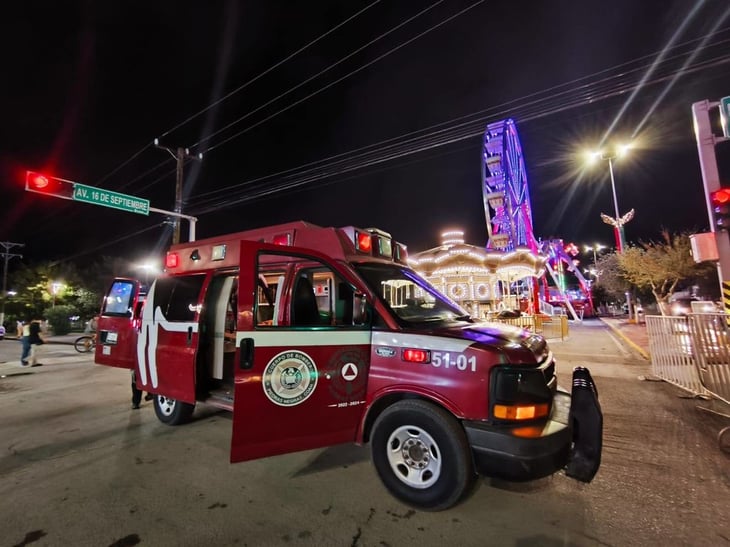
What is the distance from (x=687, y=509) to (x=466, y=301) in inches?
669

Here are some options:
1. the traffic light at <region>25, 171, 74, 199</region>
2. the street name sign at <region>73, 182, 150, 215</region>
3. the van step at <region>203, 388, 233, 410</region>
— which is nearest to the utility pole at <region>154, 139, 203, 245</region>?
the street name sign at <region>73, 182, 150, 215</region>

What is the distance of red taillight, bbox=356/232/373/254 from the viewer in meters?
3.84

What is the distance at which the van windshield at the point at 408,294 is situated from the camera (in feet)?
11.9

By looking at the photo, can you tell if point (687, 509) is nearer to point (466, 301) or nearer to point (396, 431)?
point (396, 431)

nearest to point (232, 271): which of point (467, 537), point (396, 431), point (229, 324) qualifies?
point (229, 324)

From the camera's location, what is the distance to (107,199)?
12.6 m

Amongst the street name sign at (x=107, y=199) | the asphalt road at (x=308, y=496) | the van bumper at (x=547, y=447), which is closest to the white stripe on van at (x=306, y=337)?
the van bumper at (x=547, y=447)

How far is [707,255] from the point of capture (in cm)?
799

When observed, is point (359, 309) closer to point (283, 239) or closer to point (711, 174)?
point (283, 239)

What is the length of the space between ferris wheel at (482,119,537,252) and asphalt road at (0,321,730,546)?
1120 inches

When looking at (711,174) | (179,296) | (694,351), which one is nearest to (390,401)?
(179,296)

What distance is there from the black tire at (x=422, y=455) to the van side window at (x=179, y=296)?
110 inches

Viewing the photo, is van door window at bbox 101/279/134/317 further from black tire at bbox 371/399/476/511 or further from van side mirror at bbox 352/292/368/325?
black tire at bbox 371/399/476/511

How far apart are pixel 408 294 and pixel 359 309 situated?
816 millimetres
